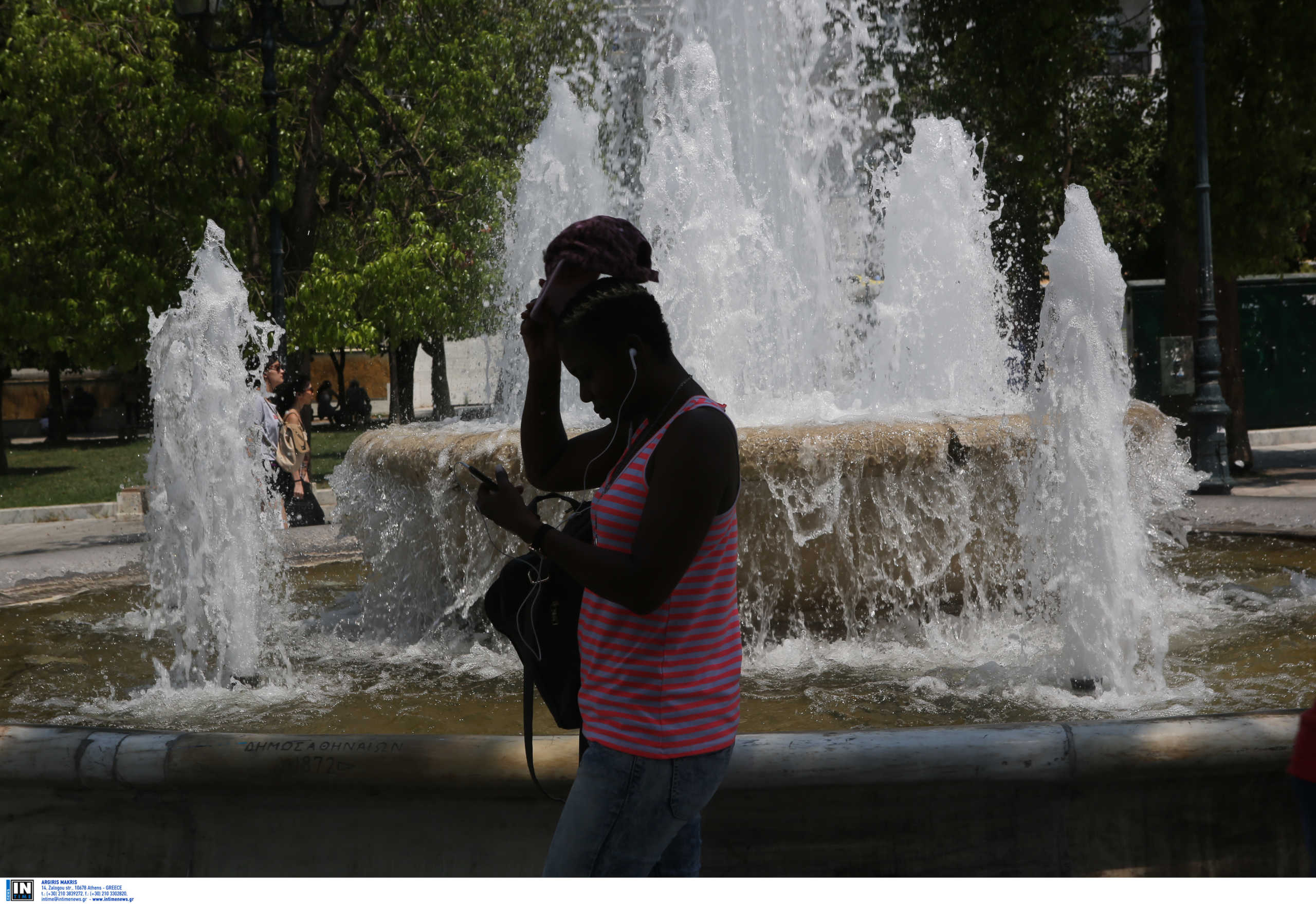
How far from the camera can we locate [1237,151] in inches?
548

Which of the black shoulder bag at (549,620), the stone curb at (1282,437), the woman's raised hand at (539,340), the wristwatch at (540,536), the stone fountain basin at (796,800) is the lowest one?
the stone fountain basin at (796,800)

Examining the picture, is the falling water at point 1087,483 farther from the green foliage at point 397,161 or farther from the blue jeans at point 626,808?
the green foliage at point 397,161

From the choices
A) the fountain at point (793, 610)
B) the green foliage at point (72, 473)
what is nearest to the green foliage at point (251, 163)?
the green foliage at point (72, 473)

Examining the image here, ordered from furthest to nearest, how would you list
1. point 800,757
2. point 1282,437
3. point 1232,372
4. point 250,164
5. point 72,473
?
point 72,473
point 1282,437
point 250,164
point 1232,372
point 800,757

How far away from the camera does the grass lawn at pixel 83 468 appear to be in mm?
18000

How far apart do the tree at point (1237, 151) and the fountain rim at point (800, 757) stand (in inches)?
456

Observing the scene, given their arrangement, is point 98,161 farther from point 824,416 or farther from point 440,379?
point 440,379

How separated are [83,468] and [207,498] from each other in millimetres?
20151

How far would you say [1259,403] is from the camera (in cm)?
1977

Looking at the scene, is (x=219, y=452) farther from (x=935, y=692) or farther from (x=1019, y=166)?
(x=1019, y=166)

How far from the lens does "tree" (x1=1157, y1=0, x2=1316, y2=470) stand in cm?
1331

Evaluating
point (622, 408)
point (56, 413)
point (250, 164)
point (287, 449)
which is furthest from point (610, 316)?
point (56, 413)

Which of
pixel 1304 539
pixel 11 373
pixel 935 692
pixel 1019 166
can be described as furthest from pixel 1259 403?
pixel 11 373

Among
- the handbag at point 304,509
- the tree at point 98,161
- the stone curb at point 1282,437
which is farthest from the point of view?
the stone curb at point 1282,437
